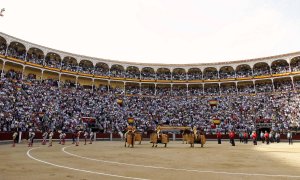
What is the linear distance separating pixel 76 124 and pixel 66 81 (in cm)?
1643

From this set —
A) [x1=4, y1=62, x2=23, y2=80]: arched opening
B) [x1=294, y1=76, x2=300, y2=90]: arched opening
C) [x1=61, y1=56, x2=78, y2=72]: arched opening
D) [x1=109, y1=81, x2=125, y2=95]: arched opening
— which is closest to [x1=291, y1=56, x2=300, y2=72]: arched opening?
[x1=294, y1=76, x2=300, y2=90]: arched opening

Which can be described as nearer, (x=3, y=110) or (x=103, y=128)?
(x=3, y=110)

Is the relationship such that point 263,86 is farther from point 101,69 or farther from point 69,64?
point 69,64

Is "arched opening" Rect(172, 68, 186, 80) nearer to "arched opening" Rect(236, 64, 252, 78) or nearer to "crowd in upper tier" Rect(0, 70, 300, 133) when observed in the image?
"crowd in upper tier" Rect(0, 70, 300, 133)

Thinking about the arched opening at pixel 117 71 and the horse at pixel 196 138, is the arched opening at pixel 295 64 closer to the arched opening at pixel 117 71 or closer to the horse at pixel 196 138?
the horse at pixel 196 138

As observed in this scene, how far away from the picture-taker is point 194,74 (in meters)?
54.4

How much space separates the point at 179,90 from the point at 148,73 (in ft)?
27.1

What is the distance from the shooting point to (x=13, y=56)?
131 feet

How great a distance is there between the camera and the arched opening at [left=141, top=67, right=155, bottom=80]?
53537 millimetres

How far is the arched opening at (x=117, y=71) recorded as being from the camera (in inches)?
A: 2042

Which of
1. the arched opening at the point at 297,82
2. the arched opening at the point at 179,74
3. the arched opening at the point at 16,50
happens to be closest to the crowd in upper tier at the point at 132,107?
the arched opening at the point at 297,82

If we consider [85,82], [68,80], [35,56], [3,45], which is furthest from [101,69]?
[3,45]

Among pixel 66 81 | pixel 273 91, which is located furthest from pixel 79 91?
pixel 273 91

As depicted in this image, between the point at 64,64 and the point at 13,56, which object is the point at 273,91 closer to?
the point at 64,64
